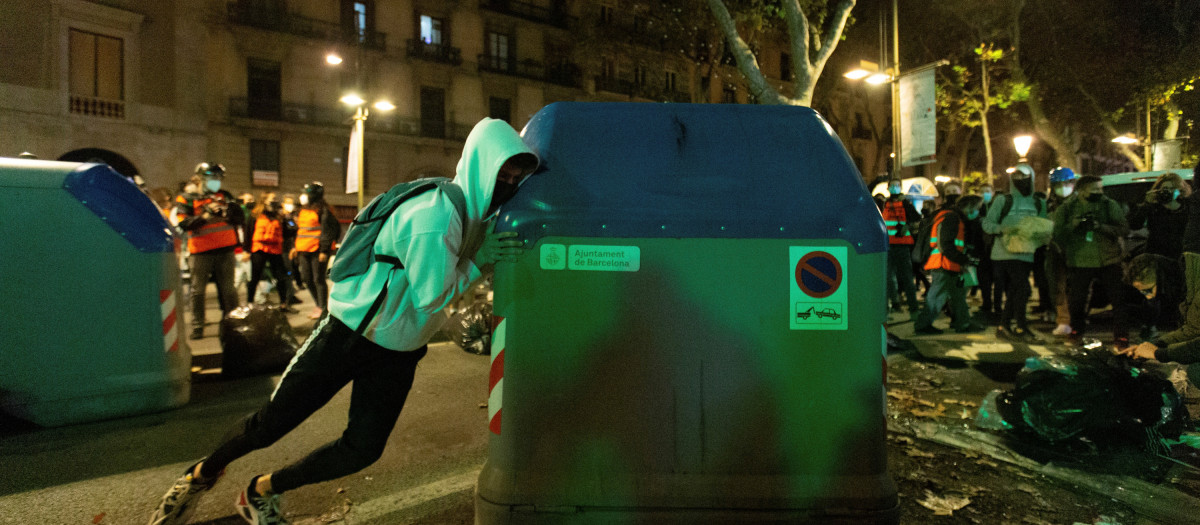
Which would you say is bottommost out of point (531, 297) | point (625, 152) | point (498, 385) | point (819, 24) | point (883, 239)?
point (498, 385)

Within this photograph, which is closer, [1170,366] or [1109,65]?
[1170,366]

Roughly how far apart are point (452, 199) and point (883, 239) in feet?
4.62

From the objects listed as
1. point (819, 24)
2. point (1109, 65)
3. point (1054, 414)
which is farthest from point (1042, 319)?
point (1109, 65)

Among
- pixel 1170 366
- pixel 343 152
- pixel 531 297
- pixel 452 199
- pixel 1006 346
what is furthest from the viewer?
pixel 343 152

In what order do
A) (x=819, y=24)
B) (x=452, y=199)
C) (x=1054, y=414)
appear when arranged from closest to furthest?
(x=452, y=199)
(x=1054, y=414)
(x=819, y=24)

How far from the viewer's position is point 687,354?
2098 mm

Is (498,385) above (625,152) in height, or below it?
below

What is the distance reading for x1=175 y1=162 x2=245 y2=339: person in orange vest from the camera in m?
6.83

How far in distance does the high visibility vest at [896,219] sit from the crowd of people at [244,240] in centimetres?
662

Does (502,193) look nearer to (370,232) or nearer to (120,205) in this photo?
(370,232)

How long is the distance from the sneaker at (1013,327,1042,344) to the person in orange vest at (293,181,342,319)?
7807 millimetres

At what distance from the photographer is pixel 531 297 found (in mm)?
2088

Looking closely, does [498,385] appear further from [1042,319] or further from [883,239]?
[1042,319]

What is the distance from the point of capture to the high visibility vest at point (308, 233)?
838 centimetres
